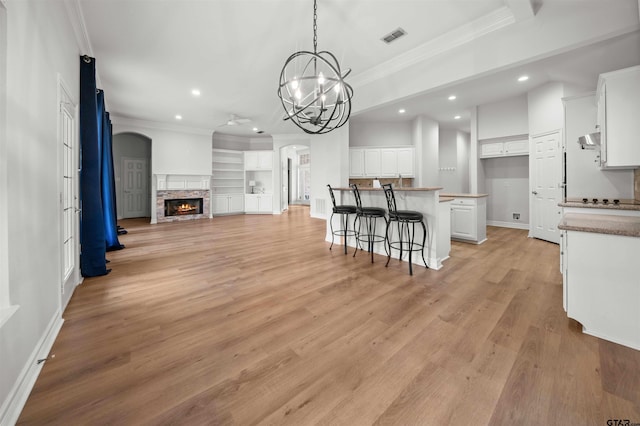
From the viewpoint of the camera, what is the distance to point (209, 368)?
155 centimetres

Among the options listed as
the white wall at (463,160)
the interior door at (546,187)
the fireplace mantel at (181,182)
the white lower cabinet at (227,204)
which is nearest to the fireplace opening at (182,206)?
the fireplace mantel at (181,182)

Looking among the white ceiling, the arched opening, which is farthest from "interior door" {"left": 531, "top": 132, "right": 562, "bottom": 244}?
the arched opening

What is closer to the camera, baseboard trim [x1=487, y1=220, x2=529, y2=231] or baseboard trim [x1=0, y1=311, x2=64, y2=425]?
baseboard trim [x1=0, y1=311, x2=64, y2=425]

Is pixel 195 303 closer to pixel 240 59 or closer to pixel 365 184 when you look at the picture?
pixel 240 59

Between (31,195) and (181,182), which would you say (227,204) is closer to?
(181,182)

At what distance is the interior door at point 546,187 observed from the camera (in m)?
4.85

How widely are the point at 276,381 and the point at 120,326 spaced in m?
1.46

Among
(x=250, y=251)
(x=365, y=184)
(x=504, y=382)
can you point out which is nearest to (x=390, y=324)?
(x=504, y=382)

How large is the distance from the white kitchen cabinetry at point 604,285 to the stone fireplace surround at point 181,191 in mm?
8936

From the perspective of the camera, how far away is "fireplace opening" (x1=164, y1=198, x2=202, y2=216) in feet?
26.9

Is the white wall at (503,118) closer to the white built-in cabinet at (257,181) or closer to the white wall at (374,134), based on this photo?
the white wall at (374,134)

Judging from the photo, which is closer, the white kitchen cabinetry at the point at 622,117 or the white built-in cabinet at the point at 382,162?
the white kitchen cabinetry at the point at 622,117

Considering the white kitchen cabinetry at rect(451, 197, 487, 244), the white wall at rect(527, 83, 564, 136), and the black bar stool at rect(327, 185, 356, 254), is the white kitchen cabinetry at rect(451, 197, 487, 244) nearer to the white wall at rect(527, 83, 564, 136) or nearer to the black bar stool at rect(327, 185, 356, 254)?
the white wall at rect(527, 83, 564, 136)

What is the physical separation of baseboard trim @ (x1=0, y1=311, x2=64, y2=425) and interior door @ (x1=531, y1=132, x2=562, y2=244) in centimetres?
681
